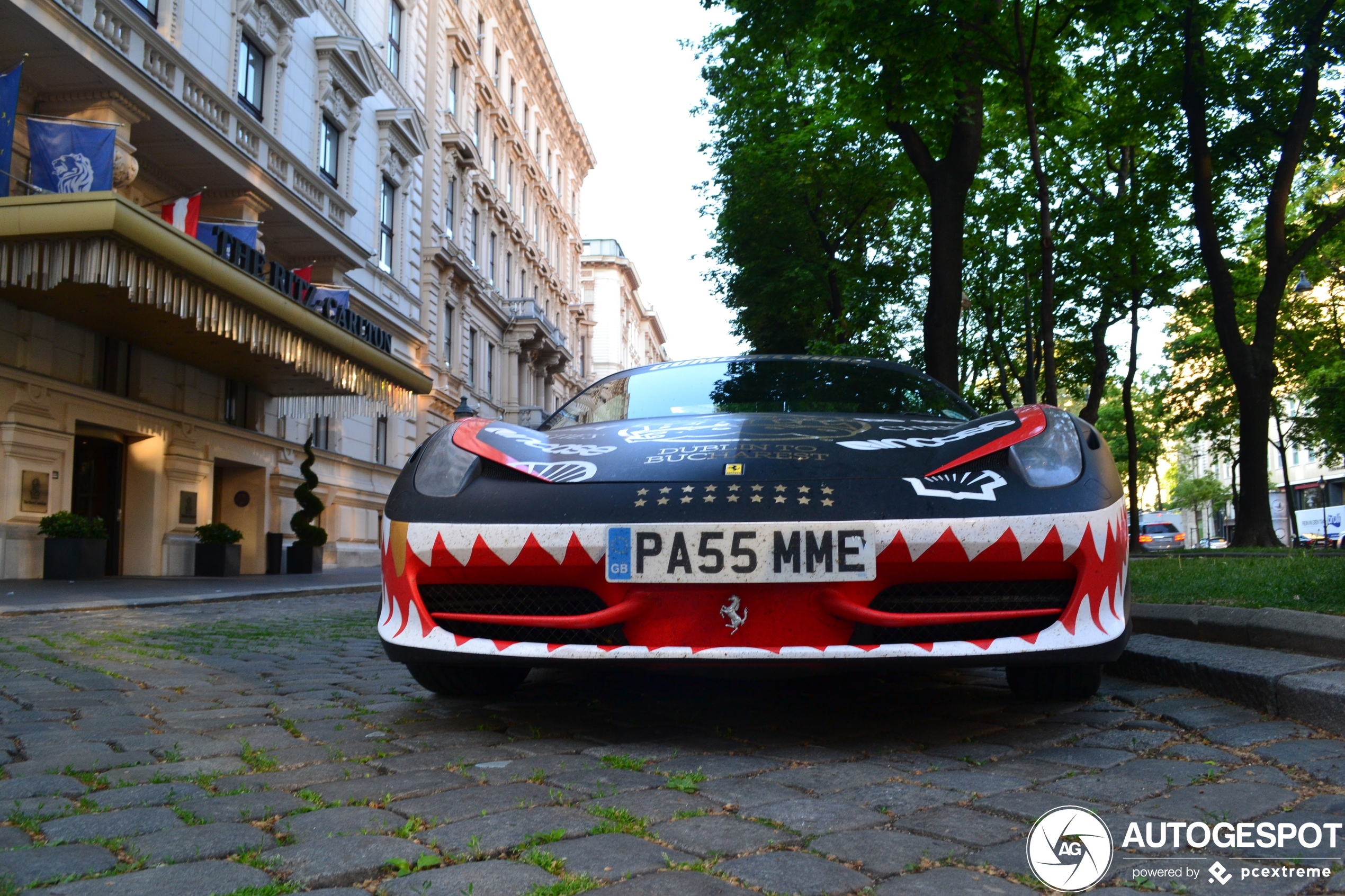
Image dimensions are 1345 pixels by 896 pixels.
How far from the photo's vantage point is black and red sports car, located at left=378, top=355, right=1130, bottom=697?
2650 millimetres

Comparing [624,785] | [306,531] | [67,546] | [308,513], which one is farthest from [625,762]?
[308,513]

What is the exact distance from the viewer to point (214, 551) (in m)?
15.8

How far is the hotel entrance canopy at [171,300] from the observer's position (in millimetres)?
10898

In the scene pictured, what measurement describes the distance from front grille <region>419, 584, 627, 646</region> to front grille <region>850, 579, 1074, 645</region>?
2.23ft

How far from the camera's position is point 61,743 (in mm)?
2889

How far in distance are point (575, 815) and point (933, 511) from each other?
3.87ft

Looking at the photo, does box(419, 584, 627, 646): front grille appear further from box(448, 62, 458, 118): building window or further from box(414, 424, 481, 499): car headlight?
box(448, 62, 458, 118): building window

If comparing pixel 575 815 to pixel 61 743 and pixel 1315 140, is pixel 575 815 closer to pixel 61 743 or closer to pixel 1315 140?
pixel 61 743

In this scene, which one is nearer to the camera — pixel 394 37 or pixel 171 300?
pixel 171 300

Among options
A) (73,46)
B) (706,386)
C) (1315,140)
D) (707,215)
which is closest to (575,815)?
(706,386)

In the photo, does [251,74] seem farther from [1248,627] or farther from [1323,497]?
[1323,497]

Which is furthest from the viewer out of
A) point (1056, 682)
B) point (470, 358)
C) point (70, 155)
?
point (470, 358)

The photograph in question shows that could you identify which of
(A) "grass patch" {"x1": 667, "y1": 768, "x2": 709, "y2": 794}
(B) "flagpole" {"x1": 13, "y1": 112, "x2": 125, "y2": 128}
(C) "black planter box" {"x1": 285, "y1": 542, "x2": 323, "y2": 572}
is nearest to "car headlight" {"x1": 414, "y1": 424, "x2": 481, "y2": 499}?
(A) "grass patch" {"x1": 667, "y1": 768, "x2": 709, "y2": 794}

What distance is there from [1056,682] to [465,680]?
6.35ft
